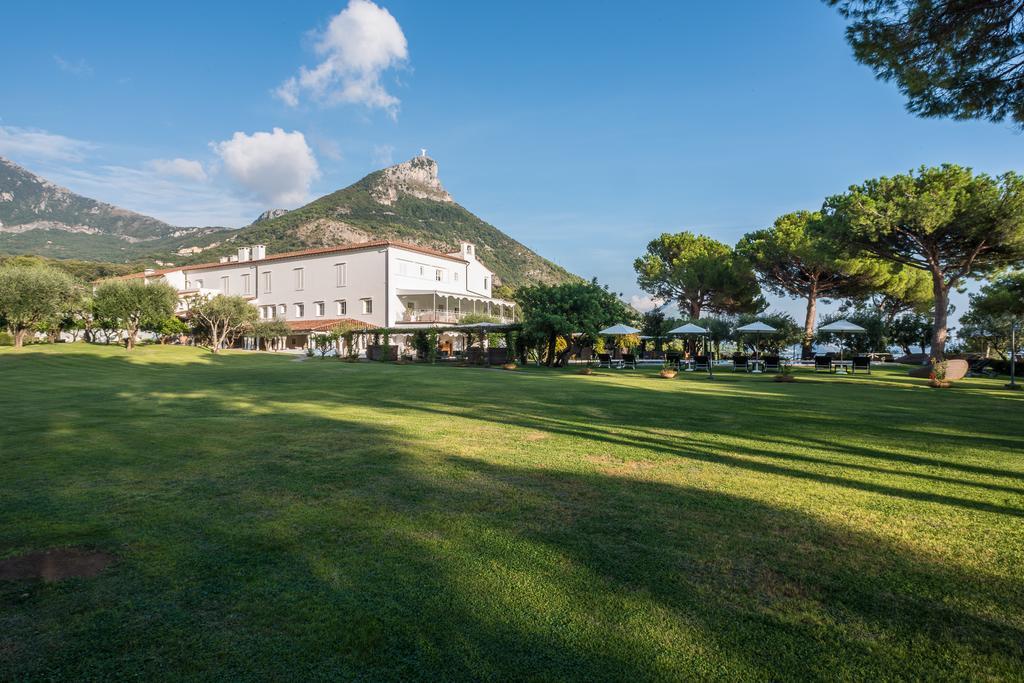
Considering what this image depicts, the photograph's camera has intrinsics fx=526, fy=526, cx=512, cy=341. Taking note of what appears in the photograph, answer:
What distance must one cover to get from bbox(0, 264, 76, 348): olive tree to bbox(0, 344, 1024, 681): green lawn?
104ft

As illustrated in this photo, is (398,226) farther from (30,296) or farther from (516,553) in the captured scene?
(516,553)

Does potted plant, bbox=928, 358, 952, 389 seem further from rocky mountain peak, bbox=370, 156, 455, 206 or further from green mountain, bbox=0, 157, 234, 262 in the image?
green mountain, bbox=0, 157, 234, 262

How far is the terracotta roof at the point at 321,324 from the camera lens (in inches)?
1809

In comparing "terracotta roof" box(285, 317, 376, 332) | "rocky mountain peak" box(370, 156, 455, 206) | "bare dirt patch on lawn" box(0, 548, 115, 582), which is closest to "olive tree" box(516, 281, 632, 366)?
"terracotta roof" box(285, 317, 376, 332)

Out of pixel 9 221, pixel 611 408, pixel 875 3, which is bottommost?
pixel 611 408

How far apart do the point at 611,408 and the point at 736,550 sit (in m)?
6.80

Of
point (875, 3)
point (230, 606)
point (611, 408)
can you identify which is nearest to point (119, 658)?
point (230, 606)

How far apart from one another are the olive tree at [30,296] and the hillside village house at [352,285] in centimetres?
1232

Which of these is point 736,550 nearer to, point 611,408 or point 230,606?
point 230,606

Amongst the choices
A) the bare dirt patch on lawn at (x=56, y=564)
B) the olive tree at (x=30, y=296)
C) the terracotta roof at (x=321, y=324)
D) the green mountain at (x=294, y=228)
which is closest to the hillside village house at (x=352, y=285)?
the terracotta roof at (x=321, y=324)

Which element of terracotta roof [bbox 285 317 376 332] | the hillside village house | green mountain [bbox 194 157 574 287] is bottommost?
terracotta roof [bbox 285 317 376 332]

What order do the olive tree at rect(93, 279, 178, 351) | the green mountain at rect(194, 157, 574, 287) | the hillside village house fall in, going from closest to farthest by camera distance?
the olive tree at rect(93, 279, 178, 351) < the hillside village house < the green mountain at rect(194, 157, 574, 287)

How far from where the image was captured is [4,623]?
2.30 meters

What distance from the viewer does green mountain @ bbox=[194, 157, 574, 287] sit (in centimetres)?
7869
